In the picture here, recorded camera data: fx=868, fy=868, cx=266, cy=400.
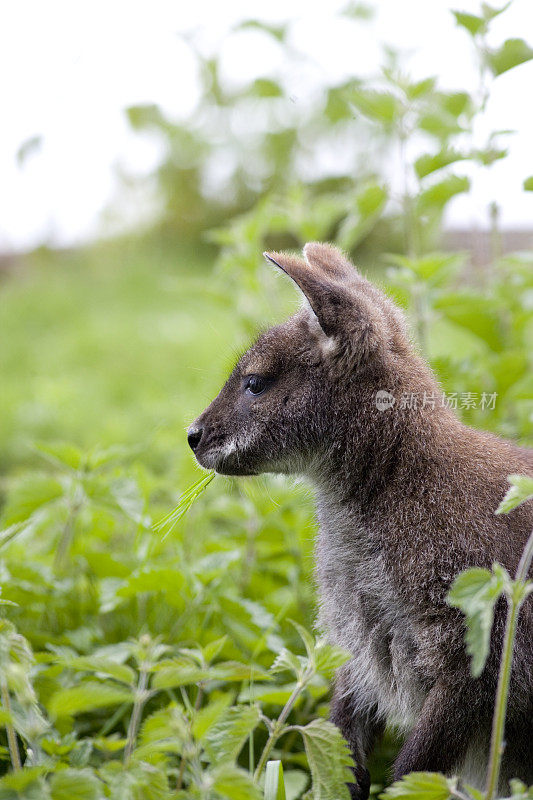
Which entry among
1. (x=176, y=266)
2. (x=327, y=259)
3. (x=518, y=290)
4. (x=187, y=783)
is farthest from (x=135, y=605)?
(x=176, y=266)

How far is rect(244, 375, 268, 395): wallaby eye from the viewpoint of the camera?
246 cm

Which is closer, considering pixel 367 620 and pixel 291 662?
pixel 291 662

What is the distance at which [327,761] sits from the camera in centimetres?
185

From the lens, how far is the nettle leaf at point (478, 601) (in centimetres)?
149

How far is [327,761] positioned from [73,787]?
21.9 inches

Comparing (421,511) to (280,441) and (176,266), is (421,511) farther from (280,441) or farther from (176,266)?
(176,266)

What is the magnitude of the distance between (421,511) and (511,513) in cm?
24

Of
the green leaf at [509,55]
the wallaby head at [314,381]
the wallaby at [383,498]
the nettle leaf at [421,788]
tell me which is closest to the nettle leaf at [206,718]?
the nettle leaf at [421,788]

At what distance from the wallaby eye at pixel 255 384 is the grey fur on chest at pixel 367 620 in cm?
36

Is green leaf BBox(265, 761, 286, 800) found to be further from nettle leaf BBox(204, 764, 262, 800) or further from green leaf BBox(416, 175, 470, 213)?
green leaf BBox(416, 175, 470, 213)

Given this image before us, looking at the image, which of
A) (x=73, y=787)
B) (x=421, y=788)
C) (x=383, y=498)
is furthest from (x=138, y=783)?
(x=383, y=498)

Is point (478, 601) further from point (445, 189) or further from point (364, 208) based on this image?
point (364, 208)

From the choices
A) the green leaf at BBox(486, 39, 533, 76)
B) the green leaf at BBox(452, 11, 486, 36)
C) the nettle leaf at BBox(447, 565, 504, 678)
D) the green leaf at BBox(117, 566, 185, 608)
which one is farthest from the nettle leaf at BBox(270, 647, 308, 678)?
the green leaf at BBox(452, 11, 486, 36)

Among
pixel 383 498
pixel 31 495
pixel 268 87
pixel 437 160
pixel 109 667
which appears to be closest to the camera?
pixel 109 667
